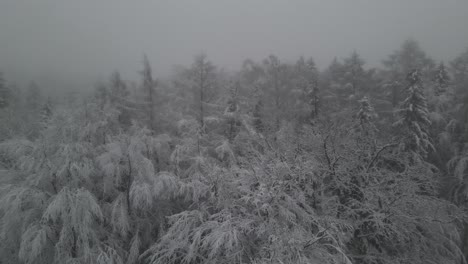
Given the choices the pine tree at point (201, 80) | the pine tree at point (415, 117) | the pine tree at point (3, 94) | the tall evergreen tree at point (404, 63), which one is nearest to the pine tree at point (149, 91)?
the pine tree at point (201, 80)

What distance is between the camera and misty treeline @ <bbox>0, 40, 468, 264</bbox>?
6734 mm

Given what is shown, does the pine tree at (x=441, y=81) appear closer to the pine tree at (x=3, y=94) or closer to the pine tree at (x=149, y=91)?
the pine tree at (x=149, y=91)

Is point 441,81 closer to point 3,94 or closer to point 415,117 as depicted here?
point 415,117

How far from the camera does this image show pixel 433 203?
7.38 m

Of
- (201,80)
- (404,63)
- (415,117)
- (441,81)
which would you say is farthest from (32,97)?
(441,81)

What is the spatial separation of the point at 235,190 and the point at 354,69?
1778 centimetres

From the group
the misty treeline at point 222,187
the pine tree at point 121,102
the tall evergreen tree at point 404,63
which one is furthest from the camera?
the tall evergreen tree at point 404,63

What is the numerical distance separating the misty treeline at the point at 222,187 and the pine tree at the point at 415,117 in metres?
0.07

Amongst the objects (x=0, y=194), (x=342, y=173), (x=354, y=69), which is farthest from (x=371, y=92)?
(x=0, y=194)

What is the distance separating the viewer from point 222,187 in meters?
7.65

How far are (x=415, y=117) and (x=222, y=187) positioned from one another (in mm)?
12033

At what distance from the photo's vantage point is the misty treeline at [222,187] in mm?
6734

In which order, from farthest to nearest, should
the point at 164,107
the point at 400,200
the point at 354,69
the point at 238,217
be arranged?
1. the point at 354,69
2. the point at 164,107
3. the point at 400,200
4. the point at 238,217

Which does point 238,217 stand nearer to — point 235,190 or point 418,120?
point 235,190
